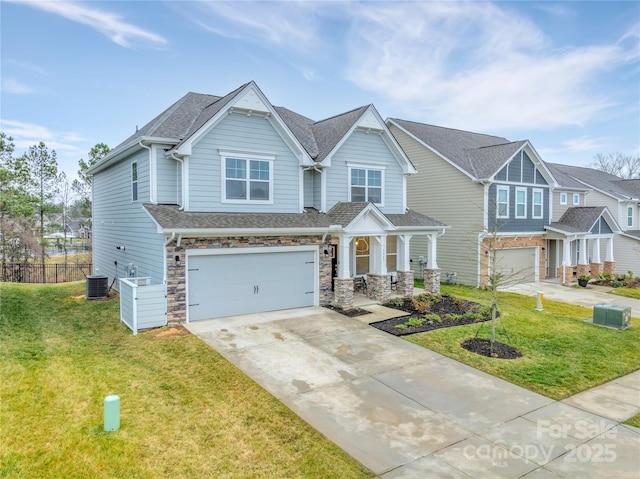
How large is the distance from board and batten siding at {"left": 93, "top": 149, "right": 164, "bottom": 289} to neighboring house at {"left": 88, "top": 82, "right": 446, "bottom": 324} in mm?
78

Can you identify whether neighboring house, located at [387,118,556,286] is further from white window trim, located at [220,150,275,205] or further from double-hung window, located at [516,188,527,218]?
white window trim, located at [220,150,275,205]

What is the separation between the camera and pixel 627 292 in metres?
19.0

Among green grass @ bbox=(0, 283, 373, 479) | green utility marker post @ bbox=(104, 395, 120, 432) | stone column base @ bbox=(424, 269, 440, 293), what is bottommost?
green grass @ bbox=(0, 283, 373, 479)

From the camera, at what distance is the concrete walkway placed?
53.3ft

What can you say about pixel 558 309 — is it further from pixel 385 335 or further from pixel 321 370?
pixel 321 370

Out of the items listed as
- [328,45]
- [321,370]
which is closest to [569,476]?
[321,370]

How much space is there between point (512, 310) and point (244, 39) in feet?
54.0

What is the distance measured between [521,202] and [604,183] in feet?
52.4

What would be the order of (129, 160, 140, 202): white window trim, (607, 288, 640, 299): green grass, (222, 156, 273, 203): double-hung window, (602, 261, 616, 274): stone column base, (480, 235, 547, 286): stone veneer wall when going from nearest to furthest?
(222, 156, 273, 203): double-hung window < (129, 160, 140, 202): white window trim < (607, 288, 640, 299): green grass < (480, 235, 547, 286): stone veneer wall < (602, 261, 616, 274): stone column base

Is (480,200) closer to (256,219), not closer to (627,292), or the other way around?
(627,292)

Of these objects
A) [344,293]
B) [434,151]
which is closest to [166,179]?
[344,293]

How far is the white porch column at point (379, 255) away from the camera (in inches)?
569

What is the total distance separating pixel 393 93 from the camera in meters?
26.1

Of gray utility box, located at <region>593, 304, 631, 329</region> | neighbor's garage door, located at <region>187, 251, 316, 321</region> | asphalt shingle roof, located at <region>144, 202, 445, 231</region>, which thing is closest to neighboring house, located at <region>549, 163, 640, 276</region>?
gray utility box, located at <region>593, 304, 631, 329</region>
